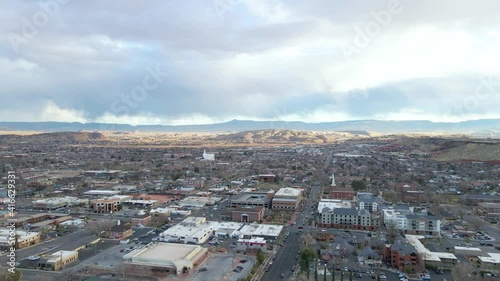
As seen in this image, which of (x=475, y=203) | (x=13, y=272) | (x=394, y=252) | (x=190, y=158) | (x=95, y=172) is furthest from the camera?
(x=190, y=158)

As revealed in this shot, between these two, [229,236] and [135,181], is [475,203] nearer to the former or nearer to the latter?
[229,236]

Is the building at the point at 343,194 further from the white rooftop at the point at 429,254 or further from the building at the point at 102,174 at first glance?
the building at the point at 102,174

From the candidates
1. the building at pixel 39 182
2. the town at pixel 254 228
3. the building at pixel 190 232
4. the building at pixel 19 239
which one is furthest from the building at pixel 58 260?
the building at pixel 39 182

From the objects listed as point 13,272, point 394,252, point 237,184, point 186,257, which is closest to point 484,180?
point 237,184

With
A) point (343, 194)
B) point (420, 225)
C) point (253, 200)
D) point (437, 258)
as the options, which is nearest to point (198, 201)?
point (253, 200)

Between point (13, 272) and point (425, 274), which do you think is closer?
point (13, 272)
